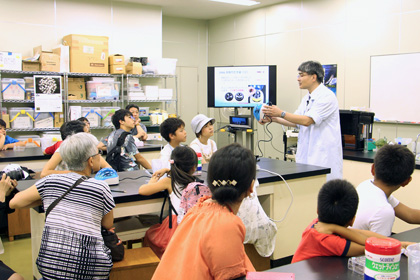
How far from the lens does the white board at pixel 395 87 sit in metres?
5.21

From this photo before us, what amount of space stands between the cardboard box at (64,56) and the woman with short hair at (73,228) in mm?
4548

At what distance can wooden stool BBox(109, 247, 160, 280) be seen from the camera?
7.54 ft

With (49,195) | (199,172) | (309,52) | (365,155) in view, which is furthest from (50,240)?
(309,52)

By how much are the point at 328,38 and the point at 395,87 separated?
1404 mm

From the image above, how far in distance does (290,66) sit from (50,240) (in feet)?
18.8

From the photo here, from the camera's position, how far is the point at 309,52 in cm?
667

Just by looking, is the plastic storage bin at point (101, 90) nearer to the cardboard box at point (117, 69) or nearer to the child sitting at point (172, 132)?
the cardboard box at point (117, 69)

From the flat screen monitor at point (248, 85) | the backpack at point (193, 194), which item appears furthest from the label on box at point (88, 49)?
the backpack at point (193, 194)

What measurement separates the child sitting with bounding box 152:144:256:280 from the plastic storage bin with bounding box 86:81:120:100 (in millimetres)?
5403

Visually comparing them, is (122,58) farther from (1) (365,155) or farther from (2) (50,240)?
(2) (50,240)

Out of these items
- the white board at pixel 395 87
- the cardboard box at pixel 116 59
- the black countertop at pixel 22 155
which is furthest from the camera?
the cardboard box at pixel 116 59

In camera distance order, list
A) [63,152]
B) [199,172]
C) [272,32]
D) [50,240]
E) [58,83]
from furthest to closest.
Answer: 1. [272,32]
2. [58,83]
3. [199,172]
4. [63,152]
5. [50,240]

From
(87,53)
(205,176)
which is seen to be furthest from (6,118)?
(205,176)

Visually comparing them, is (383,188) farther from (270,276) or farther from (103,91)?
(103,91)
